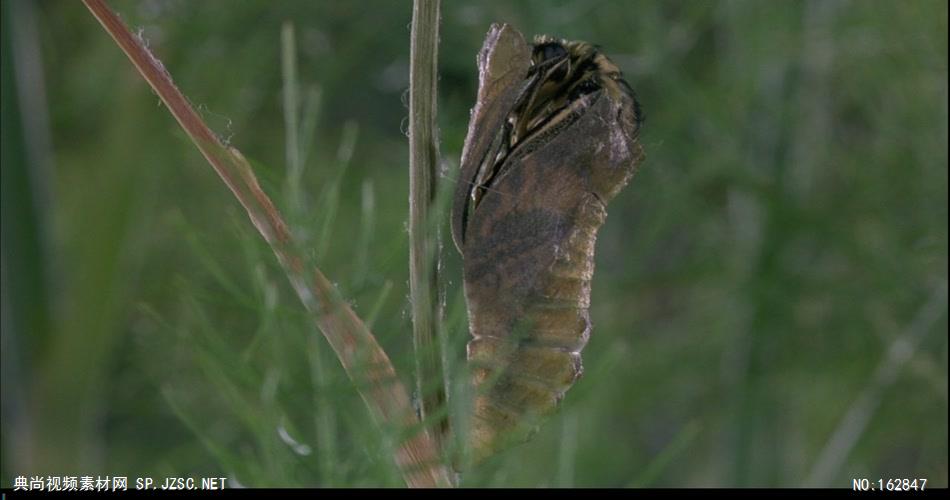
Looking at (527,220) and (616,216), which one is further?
(616,216)

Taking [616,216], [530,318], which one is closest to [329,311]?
[530,318]

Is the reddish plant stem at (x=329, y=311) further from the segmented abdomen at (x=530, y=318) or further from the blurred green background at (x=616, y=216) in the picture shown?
the blurred green background at (x=616, y=216)

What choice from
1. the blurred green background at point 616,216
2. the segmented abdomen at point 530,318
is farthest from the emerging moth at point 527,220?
the blurred green background at point 616,216

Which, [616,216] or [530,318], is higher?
[616,216]

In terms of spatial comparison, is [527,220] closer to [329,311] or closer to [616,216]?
[329,311]

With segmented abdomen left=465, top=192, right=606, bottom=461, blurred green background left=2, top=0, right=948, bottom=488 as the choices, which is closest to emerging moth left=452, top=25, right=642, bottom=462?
segmented abdomen left=465, top=192, right=606, bottom=461

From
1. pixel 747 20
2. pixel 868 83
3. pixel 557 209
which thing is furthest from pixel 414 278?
pixel 868 83
